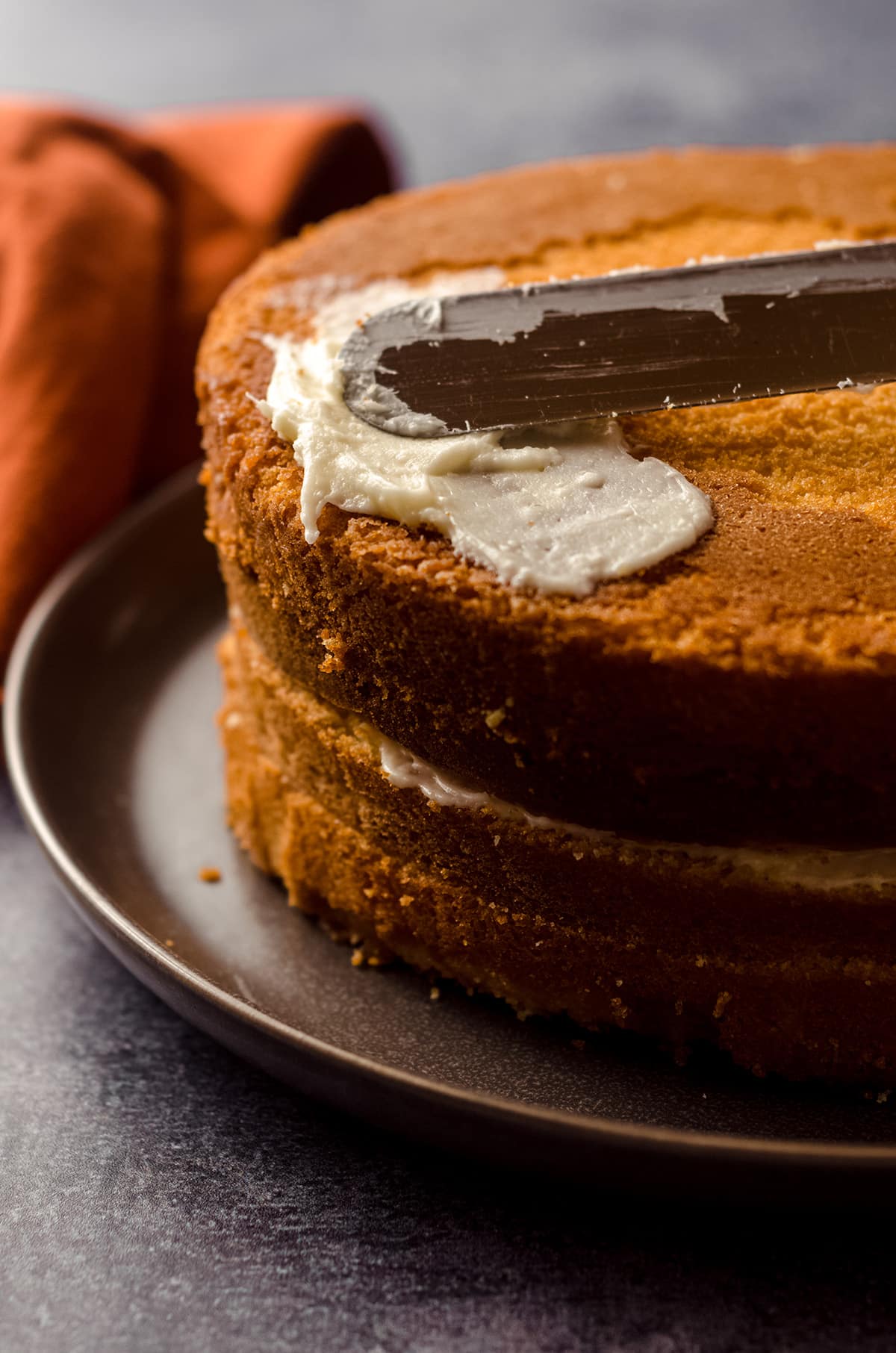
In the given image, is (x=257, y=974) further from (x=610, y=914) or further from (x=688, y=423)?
(x=688, y=423)

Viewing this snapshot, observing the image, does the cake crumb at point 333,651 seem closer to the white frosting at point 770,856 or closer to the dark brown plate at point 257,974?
the white frosting at point 770,856

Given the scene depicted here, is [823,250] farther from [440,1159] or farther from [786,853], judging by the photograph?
[440,1159]

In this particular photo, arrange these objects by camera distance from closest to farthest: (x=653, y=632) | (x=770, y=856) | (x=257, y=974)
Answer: (x=653, y=632) < (x=770, y=856) < (x=257, y=974)

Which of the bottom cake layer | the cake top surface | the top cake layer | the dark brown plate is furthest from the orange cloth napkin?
the bottom cake layer

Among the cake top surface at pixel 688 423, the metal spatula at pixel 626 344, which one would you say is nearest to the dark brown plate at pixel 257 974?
the cake top surface at pixel 688 423

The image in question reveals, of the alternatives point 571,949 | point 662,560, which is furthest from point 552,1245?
point 662,560

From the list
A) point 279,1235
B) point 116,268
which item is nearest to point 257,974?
point 279,1235
